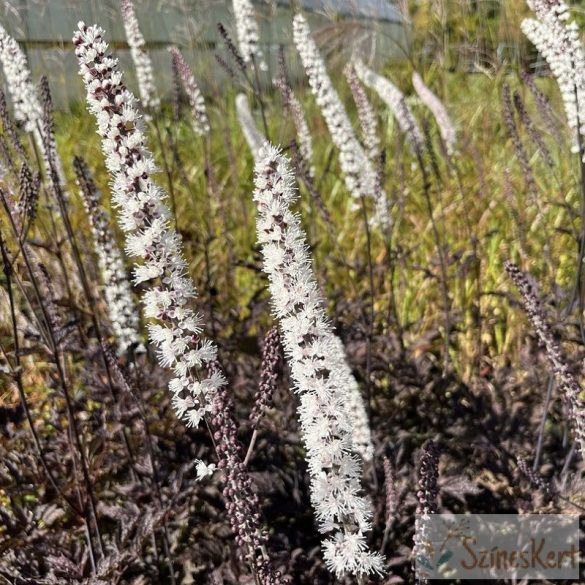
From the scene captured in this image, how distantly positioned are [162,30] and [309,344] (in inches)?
359

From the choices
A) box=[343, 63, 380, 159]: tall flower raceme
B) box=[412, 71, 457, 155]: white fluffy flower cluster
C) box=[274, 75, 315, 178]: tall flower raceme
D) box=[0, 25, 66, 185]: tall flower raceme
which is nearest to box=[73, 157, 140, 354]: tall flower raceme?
box=[0, 25, 66, 185]: tall flower raceme

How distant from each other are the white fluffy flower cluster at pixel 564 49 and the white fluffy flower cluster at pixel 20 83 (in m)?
2.15

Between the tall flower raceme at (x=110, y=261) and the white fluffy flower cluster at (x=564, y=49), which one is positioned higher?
the white fluffy flower cluster at (x=564, y=49)

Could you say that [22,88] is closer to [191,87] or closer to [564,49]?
[191,87]

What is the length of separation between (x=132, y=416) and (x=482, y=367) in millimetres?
2514

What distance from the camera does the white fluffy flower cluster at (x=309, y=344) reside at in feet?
5.63

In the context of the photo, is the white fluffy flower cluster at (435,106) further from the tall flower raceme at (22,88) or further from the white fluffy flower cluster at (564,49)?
the tall flower raceme at (22,88)

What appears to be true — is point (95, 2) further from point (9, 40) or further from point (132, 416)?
point (132, 416)

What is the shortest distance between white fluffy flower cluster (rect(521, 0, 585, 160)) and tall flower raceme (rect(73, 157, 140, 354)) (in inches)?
79.1

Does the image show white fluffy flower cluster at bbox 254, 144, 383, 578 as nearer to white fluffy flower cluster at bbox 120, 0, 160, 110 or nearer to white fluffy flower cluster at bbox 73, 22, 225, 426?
white fluffy flower cluster at bbox 73, 22, 225, 426

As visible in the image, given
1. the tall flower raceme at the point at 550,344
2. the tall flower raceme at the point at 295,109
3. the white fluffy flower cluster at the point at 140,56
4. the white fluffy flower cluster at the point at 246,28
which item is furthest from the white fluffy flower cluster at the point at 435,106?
the tall flower raceme at the point at 550,344

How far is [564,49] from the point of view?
3.09 m

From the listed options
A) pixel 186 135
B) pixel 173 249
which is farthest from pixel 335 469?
pixel 186 135

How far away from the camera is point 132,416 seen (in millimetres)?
3287
